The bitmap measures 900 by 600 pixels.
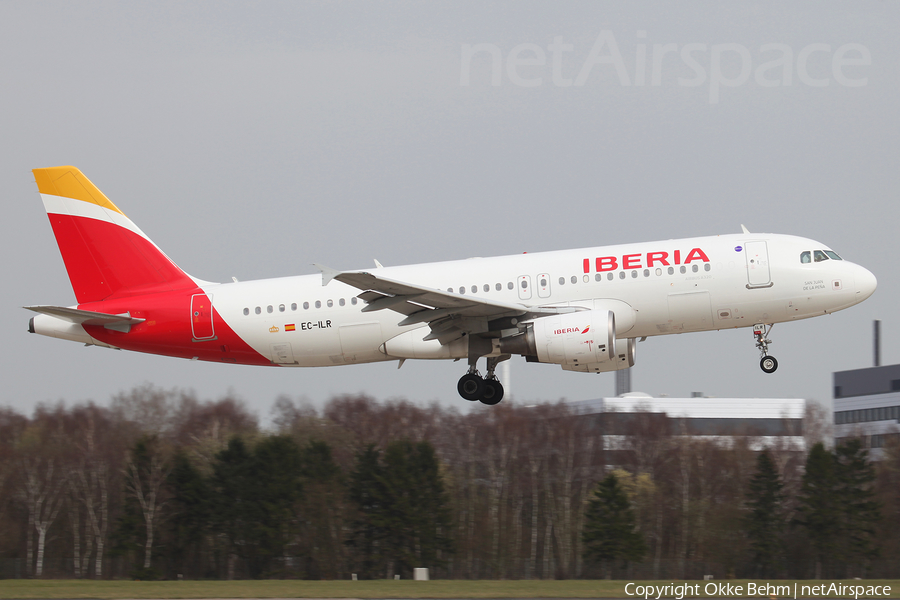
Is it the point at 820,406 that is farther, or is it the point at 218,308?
the point at 820,406

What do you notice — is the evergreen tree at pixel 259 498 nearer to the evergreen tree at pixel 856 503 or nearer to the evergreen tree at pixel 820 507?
the evergreen tree at pixel 820 507

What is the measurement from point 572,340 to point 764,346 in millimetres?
6578

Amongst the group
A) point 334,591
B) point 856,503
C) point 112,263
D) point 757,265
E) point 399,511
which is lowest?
point 334,591

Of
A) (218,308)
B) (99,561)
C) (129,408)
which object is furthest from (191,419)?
(218,308)

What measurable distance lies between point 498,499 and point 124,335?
161ft

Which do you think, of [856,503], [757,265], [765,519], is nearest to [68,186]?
[757,265]

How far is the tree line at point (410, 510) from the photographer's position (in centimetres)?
6994

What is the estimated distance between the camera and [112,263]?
1426 inches

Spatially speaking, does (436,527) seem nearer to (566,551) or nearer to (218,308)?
(566,551)

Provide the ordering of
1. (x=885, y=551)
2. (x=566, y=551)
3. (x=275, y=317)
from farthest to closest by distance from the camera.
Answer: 1. (x=566, y=551)
2. (x=885, y=551)
3. (x=275, y=317)

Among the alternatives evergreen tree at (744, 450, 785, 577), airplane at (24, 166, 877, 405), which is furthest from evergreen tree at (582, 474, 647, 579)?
airplane at (24, 166, 877, 405)

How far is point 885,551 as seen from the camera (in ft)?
227

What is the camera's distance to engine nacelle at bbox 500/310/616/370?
30906mm

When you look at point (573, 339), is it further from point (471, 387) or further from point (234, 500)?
point (234, 500)
